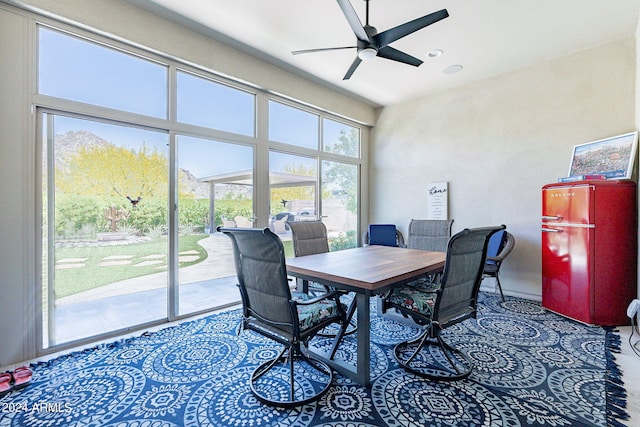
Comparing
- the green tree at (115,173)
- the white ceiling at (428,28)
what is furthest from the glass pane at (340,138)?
the green tree at (115,173)

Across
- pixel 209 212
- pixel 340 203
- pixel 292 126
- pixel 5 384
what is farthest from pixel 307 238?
pixel 5 384

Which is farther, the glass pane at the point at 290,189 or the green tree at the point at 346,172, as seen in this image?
the green tree at the point at 346,172

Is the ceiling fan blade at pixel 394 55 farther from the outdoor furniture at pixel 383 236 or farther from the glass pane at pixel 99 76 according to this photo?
the outdoor furniture at pixel 383 236

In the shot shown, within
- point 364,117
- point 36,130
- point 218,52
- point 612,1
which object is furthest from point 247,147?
point 612,1

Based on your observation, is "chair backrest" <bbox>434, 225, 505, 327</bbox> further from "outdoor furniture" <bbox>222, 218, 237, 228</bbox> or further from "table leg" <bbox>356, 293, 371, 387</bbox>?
"outdoor furniture" <bbox>222, 218, 237, 228</bbox>

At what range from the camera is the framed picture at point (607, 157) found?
309 centimetres

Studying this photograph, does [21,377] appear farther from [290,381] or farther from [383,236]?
[383,236]

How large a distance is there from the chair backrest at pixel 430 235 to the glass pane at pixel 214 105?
246 centimetres

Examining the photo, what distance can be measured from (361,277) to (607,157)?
136 inches

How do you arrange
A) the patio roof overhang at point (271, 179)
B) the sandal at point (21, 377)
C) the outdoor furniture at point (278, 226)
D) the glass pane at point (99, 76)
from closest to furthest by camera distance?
the sandal at point (21, 377) < the glass pane at point (99, 76) < the patio roof overhang at point (271, 179) < the outdoor furniture at point (278, 226)

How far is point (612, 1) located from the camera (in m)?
2.68

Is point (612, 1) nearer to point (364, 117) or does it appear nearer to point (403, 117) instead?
point (403, 117)

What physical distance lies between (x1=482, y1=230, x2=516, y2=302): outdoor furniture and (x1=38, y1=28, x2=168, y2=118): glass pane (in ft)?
13.6

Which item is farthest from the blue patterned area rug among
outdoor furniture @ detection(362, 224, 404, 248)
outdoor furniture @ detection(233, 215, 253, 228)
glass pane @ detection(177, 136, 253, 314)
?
outdoor furniture @ detection(362, 224, 404, 248)
